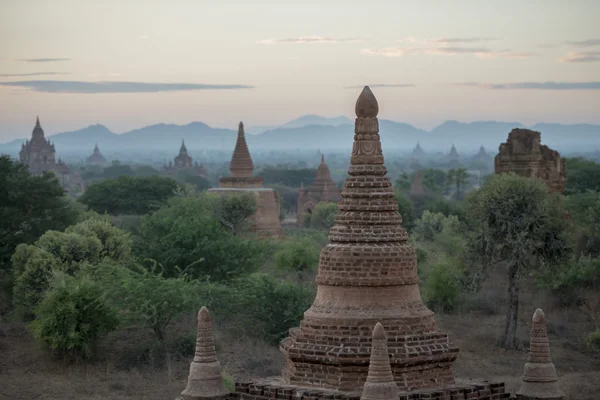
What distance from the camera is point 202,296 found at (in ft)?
120

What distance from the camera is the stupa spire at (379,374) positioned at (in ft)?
47.5

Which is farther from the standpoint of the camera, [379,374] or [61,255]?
[61,255]

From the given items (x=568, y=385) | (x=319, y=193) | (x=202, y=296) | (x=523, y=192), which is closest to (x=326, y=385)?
(x=568, y=385)

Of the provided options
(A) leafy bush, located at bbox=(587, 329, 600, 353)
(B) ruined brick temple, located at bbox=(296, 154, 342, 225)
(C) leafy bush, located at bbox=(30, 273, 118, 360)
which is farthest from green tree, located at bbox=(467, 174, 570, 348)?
(B) ruined brick temple, located at bbox=(296, 154, 342, 225)

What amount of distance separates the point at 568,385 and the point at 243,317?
9.62 m

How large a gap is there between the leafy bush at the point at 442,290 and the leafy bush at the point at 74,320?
38.0 feet

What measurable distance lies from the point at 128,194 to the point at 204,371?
226ft

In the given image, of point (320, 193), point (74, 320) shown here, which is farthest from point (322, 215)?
point (74, 320)

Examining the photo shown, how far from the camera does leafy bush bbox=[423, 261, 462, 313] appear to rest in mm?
42594

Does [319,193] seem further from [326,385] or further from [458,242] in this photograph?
[326,385]

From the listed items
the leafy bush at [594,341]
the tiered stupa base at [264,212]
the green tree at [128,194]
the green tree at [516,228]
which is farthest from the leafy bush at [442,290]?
the green tree at [128,194]

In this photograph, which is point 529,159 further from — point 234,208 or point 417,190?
point 417,190

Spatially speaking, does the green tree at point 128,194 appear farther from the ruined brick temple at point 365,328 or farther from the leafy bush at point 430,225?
the ruined brick temple at point 365,328

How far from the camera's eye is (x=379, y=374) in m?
14.5
